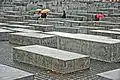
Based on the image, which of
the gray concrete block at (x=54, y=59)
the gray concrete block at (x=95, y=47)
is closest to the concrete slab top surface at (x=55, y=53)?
the gray concrete block at (x=54, y=59)

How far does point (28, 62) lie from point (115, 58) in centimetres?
248

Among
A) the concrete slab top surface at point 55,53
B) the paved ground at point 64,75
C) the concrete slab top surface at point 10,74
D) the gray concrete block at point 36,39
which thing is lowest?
the paved ground at point 64,75

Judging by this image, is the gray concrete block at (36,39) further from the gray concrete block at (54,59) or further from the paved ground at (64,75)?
the gray concrete block at (54,59)

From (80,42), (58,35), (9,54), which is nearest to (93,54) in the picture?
(80,42)

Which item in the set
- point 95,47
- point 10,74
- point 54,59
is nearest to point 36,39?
point 95,47

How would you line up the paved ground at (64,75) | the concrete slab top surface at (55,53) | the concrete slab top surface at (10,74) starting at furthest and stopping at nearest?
the concrete slab top surface at (55,53) < the paved ground at (64,75) < the concrete slab top surface at (10,74)

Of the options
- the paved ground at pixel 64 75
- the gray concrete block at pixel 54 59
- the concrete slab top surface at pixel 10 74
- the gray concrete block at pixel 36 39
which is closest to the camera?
the concrete slab top surface at pixel 10 74

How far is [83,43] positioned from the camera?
826 cm

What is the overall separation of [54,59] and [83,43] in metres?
2.12

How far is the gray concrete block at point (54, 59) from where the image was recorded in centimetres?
627

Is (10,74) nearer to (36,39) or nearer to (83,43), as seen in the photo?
(83,43)

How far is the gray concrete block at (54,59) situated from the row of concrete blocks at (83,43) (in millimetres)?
1083

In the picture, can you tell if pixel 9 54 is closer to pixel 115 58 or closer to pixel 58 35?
pixel 58 35

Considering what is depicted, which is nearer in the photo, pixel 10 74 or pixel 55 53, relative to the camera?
pixel 10 74
